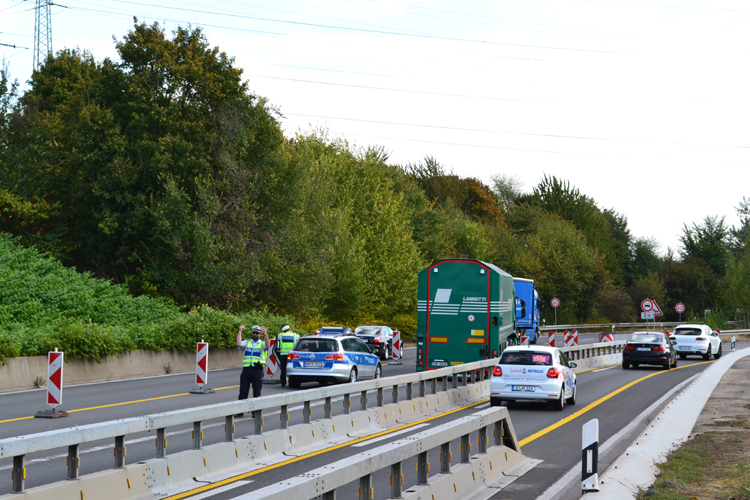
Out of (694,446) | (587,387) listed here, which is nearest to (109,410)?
(694,446)

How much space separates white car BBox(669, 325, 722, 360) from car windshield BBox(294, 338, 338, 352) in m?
25.9

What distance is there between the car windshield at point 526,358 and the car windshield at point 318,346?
17.7 ft

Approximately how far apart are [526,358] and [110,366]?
1341 centimetres

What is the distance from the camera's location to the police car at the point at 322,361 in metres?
22.2

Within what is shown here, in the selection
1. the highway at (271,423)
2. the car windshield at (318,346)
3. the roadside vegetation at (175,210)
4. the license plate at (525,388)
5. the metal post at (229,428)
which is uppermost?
the roadside vegetation at (175,210)

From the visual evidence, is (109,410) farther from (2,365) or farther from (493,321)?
(493,321)

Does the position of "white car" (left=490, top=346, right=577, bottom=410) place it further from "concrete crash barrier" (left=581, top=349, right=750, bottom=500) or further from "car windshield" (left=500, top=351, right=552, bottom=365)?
"concrete crash barrier" (left=581, top=349, right=750, bottom=500)

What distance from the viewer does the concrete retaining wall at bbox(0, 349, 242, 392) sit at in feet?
70.5

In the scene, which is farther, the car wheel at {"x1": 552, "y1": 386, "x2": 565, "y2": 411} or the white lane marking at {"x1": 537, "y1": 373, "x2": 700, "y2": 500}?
the car wheel at {"x1": 552, "y1": 386, "x2": 565, "y2": 411}

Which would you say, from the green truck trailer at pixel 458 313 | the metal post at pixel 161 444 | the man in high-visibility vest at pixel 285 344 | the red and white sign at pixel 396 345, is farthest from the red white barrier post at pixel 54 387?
the red and white sign at pixel 396 345

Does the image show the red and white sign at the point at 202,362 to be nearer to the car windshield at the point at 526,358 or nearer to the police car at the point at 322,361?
the police car at the point at 322,361

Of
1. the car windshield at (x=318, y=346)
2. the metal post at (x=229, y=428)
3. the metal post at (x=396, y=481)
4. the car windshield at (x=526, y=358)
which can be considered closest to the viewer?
the metal post at (x=396, y=481)

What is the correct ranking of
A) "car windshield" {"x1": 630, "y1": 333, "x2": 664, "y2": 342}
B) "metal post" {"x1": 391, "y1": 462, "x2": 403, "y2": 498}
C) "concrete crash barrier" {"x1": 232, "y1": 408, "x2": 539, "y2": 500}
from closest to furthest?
"concrete crash barrier" {"x1": 232, "y1": 408, "x2": 539, "y2": 500} < "metal post" {"x1": 391, "y1": 462, "x2": 403, "y2": 498} < "car windshield" {"x1": 630, "y1": 333, "x2": 664, "y2": 342}

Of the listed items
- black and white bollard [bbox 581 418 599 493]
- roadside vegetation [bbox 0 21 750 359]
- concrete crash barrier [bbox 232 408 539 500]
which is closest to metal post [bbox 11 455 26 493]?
concrete crash barrier [bbox 232 408 539 500]
